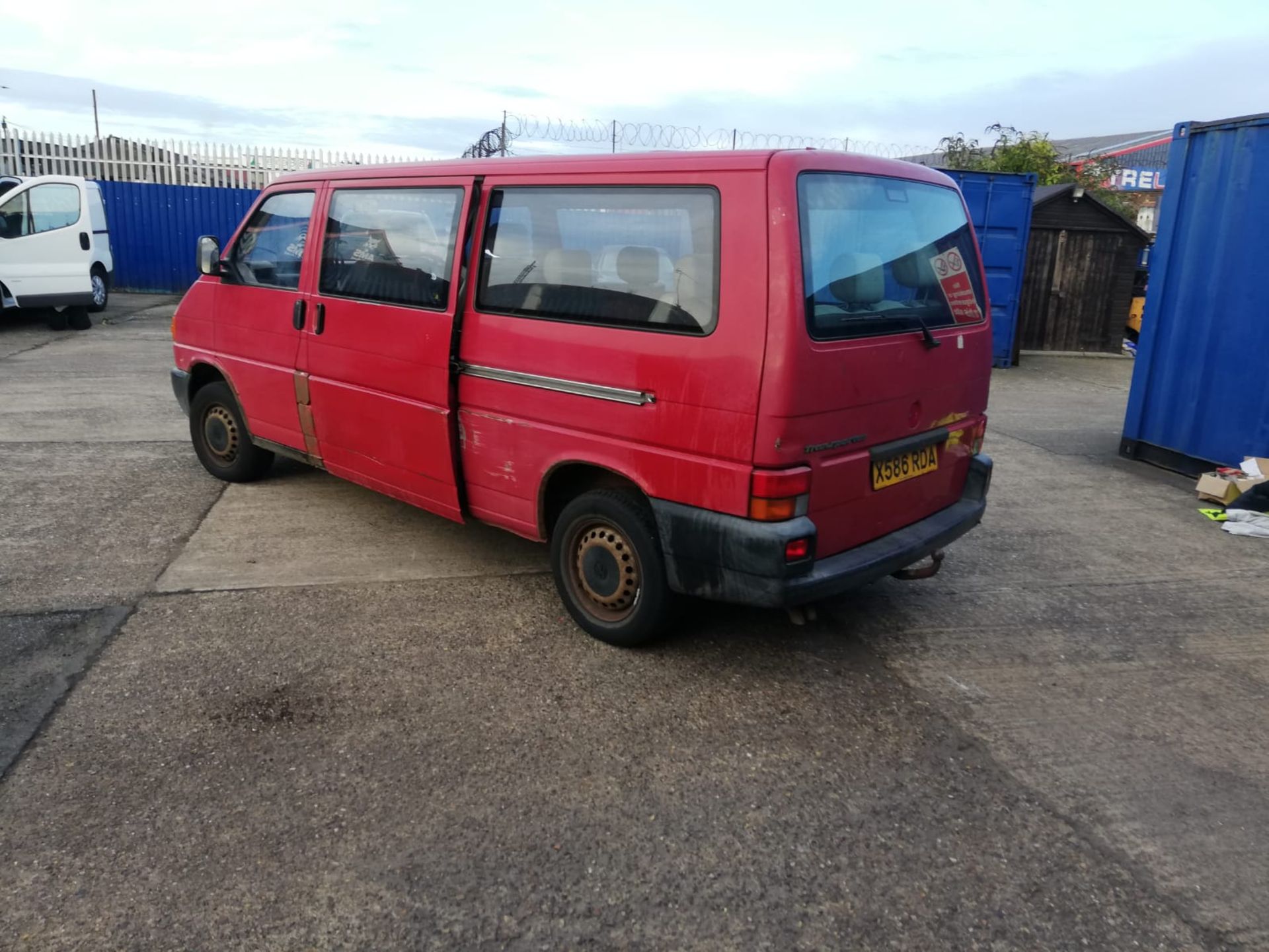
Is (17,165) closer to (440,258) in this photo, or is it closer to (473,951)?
(440,258)

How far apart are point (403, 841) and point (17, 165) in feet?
63.5

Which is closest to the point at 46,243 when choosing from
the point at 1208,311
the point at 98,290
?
the point at 98,290

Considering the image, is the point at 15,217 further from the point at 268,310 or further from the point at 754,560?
the point at 754,560

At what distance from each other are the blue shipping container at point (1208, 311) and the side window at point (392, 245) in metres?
5.64

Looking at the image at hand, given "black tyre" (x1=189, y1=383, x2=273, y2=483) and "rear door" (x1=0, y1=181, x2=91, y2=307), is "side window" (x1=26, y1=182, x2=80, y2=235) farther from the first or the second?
"black tyre" (x1=189, y1=383, x2=273, y2=483)

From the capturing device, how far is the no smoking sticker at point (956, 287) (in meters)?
3.89

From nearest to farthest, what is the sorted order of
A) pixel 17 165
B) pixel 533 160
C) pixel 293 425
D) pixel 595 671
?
pixel 595 671
pixel 533 160
pixel 293 425
pixel 17 165

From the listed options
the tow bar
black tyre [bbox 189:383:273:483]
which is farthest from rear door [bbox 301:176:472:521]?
the tow bar

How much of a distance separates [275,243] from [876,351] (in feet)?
11.4

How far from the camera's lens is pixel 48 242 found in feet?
41.7

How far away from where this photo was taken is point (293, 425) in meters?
5.14

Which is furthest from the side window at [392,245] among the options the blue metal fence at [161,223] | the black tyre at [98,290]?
the blue metal fence at [161,223]

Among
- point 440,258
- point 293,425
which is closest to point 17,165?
point 293,425

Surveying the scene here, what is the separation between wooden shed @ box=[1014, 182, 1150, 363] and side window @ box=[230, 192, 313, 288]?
33.7ft
